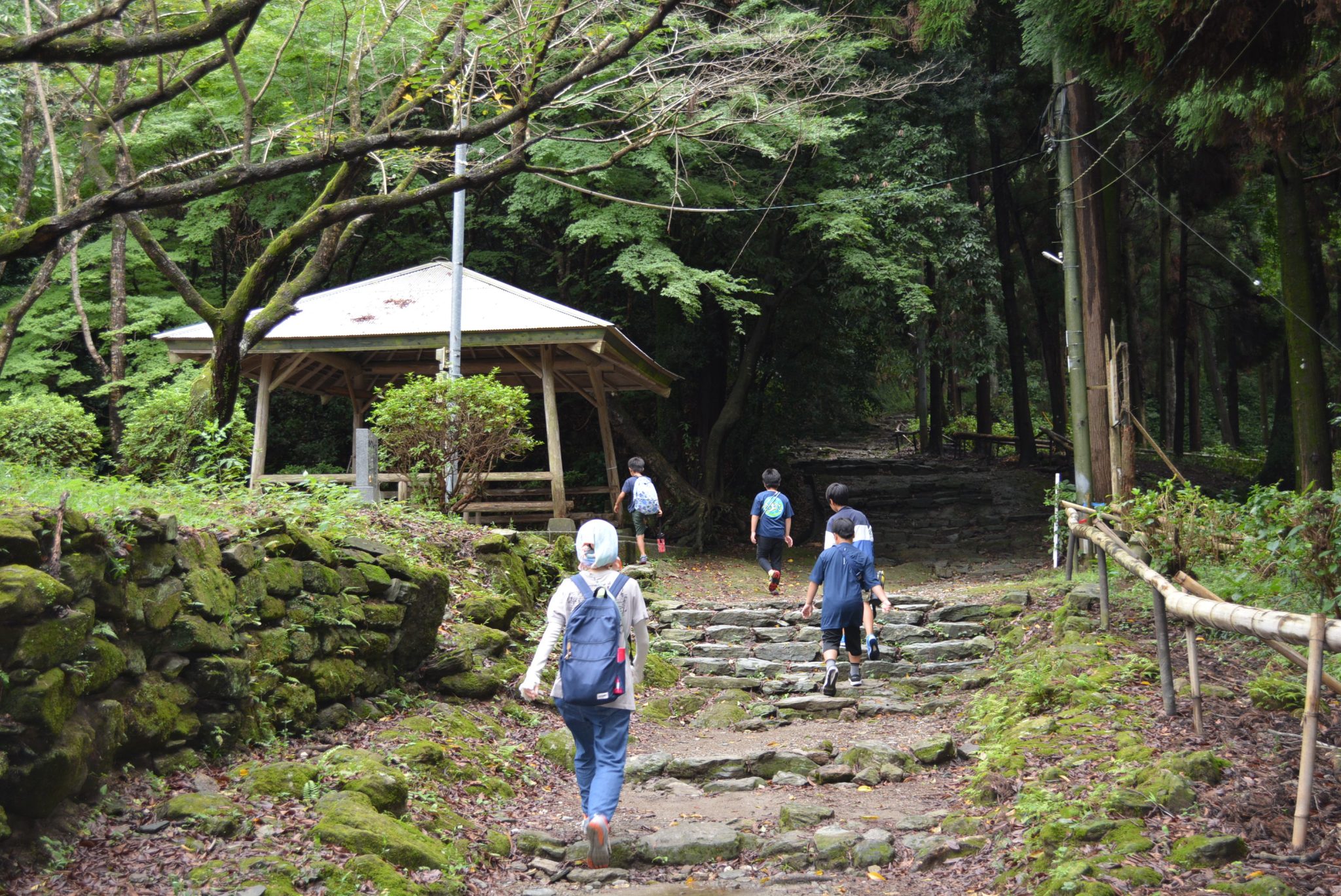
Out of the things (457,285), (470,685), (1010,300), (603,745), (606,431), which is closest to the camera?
(603,745)

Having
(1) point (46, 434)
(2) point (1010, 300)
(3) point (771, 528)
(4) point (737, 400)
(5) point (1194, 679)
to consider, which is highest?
(2) point (1010, 300)

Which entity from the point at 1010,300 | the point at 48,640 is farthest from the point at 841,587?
the point at 1010,300

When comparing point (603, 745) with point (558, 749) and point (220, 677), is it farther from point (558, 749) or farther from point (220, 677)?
point (558, 749)

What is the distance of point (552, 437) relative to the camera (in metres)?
15.1

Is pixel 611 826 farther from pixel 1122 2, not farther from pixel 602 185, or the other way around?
pixel 602 185

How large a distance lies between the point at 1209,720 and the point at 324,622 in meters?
5.38

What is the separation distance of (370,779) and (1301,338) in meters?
12.2

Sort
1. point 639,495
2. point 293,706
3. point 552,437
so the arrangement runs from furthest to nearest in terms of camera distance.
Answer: point 552,437
point 639,495
point 293,706

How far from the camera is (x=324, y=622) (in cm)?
696

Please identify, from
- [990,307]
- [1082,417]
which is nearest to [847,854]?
[1082,417]

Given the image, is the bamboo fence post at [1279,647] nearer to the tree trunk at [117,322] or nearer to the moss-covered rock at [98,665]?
the moss-covered rock at [98,665]

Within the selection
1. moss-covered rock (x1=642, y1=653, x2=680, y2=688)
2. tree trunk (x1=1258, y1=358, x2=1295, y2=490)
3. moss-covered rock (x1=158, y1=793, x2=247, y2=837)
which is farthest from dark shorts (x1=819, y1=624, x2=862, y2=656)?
tree trunk (x1=1258, y1=358, x2=1295, y2=490)

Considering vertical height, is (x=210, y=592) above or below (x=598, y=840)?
above

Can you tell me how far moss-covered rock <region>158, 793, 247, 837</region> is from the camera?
15.8 ft
